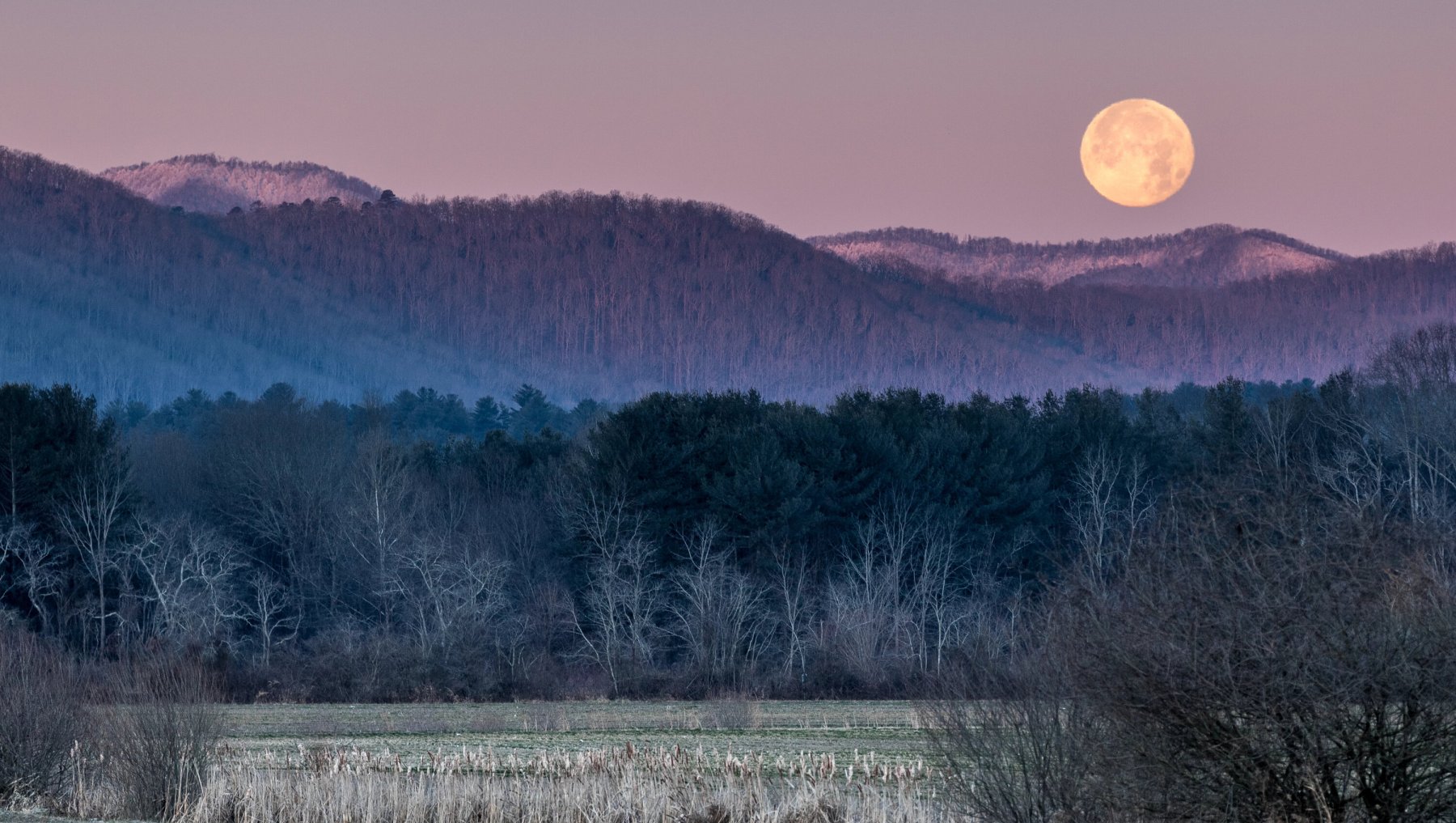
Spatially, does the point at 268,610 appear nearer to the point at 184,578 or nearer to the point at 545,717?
the point at 184,578

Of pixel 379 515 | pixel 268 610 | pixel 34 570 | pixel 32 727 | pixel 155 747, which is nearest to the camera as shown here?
pixel 155 747

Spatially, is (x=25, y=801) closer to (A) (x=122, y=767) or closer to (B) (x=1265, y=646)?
(A) (x=122, y=767)

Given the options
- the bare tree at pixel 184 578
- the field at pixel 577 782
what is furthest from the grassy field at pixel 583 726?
the bare tree at pixel 184 578

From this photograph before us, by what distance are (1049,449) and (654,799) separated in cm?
6131

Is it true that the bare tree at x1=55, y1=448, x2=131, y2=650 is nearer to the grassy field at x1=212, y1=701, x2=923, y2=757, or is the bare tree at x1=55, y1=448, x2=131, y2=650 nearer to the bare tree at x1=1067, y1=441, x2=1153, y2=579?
the grassy field at x1=212, y1=701, x2=923, y2=757

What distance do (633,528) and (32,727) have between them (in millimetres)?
46265

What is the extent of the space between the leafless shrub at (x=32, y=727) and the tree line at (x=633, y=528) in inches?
1222

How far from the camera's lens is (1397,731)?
39.4ft

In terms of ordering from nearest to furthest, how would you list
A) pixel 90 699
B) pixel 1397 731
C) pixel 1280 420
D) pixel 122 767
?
pixel 1397 731 < pixel 122 767 < pixel 90 699 < pixel 1280 420

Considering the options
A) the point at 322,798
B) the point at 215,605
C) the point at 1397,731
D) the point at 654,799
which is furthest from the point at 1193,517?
the point at 215,605

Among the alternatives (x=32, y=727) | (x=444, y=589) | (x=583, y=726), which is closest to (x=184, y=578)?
(x=444, y=589)

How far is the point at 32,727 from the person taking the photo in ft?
70.7

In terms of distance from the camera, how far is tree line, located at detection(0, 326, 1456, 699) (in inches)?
2341

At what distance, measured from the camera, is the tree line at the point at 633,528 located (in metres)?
59.5
